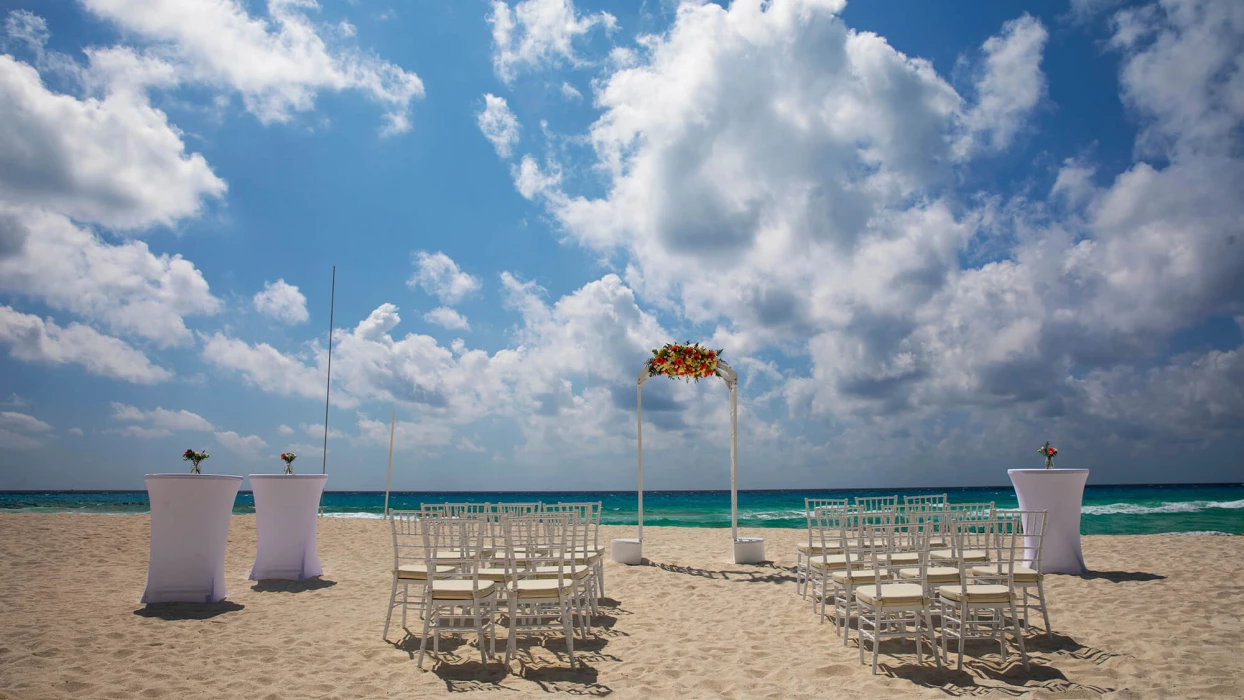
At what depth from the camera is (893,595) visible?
15.4ft

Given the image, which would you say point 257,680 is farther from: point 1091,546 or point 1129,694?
point 1091,546

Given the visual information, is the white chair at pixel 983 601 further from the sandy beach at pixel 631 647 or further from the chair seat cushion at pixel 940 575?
the sandy beach at pixel 631 647

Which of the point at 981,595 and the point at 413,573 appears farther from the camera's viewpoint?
the point at 413,573

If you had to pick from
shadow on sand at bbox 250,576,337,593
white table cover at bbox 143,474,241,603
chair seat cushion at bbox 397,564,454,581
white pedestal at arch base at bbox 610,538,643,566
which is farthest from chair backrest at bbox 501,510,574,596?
white table cover at bbox 143,474,241,603

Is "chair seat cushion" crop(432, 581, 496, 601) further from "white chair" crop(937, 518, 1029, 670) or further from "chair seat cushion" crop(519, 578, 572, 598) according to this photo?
"white chair" crop(937, 518, 1029, 670)

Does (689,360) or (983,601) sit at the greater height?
(689,360)

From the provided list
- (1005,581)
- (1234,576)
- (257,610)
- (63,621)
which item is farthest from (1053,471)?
(63,621)

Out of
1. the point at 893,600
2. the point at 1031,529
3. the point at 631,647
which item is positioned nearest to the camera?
the point at 893,600

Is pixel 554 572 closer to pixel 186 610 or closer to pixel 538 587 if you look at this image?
pixel 538 587

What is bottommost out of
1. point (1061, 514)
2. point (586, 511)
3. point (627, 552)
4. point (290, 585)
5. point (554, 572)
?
point (290, 585)

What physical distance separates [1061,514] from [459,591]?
7036 millimetres

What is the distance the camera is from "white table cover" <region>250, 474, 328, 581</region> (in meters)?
8.34

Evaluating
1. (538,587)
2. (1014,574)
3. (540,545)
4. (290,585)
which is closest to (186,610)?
(290,585)

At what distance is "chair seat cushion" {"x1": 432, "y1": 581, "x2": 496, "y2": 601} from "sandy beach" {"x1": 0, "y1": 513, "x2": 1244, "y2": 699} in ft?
1.67
